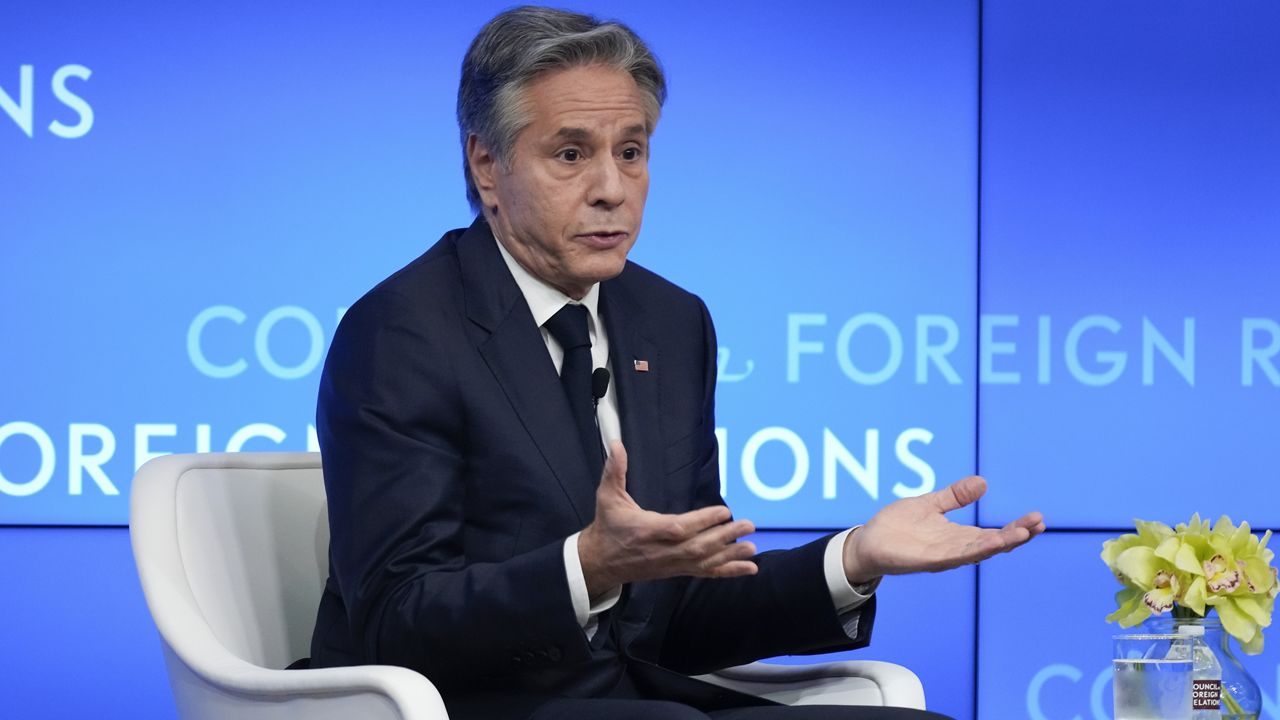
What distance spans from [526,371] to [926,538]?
19.4 inches

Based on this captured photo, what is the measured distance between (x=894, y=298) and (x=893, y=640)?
82 cm

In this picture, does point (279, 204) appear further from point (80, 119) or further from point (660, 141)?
point (660, 141)

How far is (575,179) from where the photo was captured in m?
1.83

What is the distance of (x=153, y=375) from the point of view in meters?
3.22

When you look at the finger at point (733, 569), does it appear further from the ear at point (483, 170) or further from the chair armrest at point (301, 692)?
the ear at point (483, 170)

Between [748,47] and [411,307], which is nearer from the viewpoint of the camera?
[411,307]

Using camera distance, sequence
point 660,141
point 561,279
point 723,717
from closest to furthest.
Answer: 1. point 723,717
2. point 561,279
3. point 660,141

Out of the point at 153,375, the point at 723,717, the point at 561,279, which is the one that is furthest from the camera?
the point at 153,375

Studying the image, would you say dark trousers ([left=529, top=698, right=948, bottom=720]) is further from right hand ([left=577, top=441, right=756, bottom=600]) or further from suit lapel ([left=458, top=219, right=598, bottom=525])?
suit lapel ([left=458, top=219, right=598, bottom=525])

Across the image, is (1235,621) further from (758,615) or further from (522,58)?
(522,58)

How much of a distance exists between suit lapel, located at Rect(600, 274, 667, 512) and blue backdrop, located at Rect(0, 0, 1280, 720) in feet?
4.88

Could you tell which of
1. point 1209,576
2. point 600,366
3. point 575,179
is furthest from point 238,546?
point 1209,576

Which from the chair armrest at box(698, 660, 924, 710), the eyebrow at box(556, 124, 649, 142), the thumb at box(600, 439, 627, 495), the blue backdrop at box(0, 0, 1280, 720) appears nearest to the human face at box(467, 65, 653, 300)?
the eyebrow at box(556, 124, 649, 142)

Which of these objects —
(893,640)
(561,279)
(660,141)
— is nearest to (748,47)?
(660,141)
